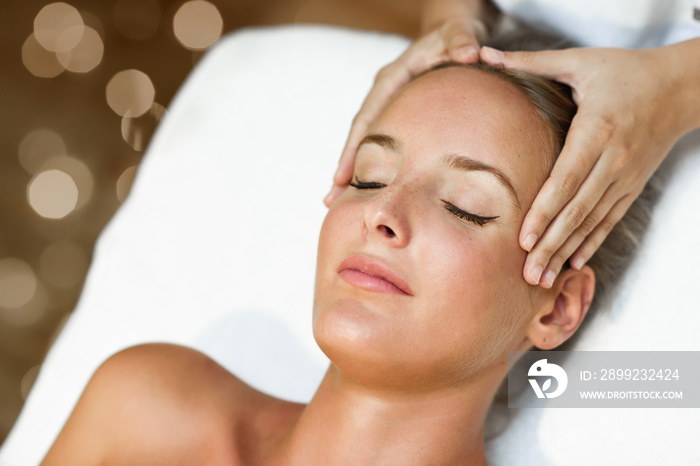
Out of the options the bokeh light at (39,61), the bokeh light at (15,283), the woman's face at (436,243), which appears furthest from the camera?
the bokeh light at (39,61)

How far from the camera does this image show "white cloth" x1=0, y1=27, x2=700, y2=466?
127 centimetres

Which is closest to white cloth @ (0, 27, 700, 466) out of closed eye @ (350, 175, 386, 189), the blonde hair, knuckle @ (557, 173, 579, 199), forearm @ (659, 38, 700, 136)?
the blonde hair

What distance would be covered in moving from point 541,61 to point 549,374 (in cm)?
59

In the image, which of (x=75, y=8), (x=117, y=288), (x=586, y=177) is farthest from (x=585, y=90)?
(x=75, y=8)

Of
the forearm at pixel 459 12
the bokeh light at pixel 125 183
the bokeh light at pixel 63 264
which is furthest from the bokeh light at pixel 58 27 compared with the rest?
the forearm at pixel 459 12

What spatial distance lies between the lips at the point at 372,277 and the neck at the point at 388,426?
0.18 metres

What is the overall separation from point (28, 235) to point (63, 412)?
117 cm

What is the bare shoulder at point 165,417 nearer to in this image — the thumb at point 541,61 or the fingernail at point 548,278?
the fingernail at point 548,278

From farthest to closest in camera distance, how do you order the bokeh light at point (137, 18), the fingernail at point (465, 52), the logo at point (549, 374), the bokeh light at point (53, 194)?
1. the bokeh light at point (137, 18)
2. the bokeh light at point (53, 194)
3. the logo at point (549, 374)
4. the fingernail at point (465, 52)

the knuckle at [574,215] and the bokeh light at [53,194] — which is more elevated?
the knuckle at [574,215]

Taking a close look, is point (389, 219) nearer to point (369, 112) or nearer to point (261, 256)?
point (369, 112)

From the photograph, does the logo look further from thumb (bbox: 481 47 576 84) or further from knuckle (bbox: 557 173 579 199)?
thumb (bbox: 481 47 576 84)

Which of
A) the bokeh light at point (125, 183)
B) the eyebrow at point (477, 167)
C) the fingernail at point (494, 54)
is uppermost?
the fingernail at point (494, 54)

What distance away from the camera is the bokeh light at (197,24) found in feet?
9.66
